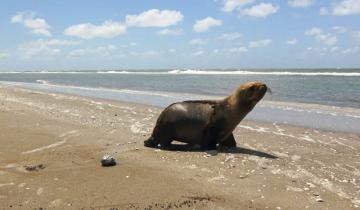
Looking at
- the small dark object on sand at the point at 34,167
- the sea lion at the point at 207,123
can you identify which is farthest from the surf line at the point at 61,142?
the sea lion at the point at 207,123

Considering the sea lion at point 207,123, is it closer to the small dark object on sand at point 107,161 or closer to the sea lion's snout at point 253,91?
the sea lion's snout at point 253,91

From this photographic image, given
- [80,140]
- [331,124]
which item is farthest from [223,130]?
[331,124]

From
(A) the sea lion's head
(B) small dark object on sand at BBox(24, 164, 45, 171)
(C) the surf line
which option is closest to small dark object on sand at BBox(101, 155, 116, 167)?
(B) small dark object on sand at BBox(24, 164, 45, 171)

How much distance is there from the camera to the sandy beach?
Result: 6.07 m

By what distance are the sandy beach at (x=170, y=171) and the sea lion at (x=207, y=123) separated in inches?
11.1

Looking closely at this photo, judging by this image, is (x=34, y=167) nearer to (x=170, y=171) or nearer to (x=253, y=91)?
(x=170, y=171)

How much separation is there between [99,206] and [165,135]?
4098 millimetres

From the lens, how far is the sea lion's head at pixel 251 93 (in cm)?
948

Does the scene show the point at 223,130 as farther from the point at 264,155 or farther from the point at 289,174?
the point at 289,174

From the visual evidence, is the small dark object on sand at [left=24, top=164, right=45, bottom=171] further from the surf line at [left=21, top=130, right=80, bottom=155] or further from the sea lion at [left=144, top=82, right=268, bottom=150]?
the sea lion at [left=144, top=82, right=268, bottom=150]

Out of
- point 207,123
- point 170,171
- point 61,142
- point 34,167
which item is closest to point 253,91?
point 207,123

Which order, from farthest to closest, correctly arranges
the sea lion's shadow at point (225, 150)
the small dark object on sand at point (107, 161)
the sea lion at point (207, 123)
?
the sea lion at point (207, 123), the sea lion's shadow at point (225, 150), the small dark object on sand at point (107, 161)

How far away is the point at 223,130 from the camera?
31.8 feet

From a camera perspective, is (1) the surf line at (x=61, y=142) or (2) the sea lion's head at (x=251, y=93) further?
(2) the sea lion's head at (x=251, y=93)
